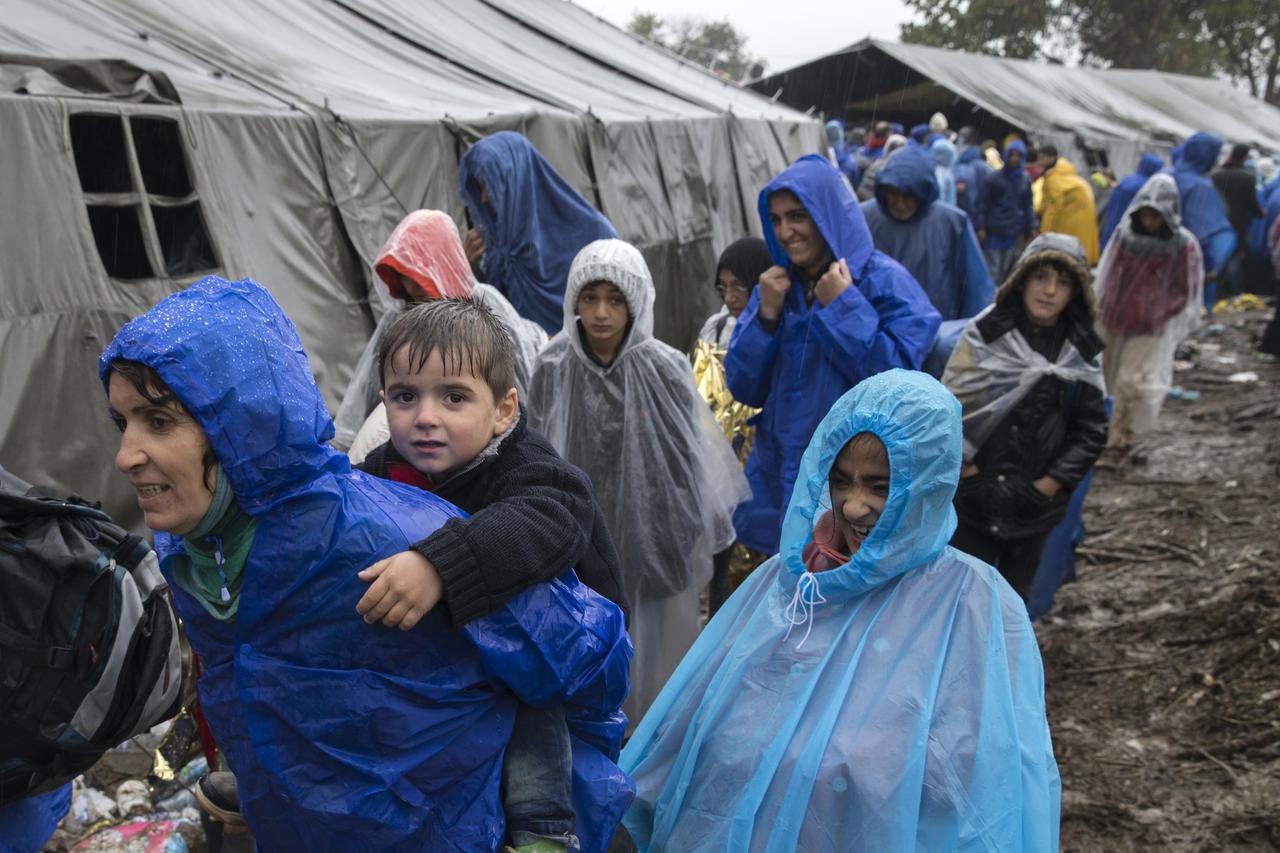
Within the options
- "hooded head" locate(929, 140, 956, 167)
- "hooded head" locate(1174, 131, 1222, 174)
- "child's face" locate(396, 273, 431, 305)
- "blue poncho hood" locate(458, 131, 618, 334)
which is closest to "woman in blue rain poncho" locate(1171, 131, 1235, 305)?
"hooded head" locate(1174, 131, 1222, 174)

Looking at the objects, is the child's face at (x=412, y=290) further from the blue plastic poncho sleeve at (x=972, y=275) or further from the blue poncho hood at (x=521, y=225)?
the blue plastic poncho sleeve at (x=972, y=275)

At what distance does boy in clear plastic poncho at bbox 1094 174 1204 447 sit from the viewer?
6945 millimetres

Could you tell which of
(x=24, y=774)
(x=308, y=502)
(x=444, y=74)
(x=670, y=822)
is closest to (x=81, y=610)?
(x=24, y=774)

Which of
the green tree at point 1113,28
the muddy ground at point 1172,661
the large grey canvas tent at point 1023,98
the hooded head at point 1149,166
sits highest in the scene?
the green tree at point 1113,28

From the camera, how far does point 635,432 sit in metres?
3.52

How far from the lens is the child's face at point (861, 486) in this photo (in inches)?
84.7

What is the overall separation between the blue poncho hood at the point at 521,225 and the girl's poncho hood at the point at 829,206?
1.46m

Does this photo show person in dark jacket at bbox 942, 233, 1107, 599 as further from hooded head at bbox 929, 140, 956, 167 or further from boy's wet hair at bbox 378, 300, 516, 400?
hooded head at bbox 929, 140, 956, 167

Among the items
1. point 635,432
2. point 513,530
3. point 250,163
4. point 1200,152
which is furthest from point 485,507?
point 1200,152

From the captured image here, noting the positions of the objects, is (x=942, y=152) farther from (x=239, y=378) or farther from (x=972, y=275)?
(x=239, y=378)

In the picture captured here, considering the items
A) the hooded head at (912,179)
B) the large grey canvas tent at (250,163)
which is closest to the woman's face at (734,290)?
the hooded head at (912,179)

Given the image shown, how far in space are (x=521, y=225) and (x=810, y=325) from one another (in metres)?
1.87

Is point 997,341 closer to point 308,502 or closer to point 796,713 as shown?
point 796,713

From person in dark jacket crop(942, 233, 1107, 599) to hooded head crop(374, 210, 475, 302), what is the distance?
1832mm
